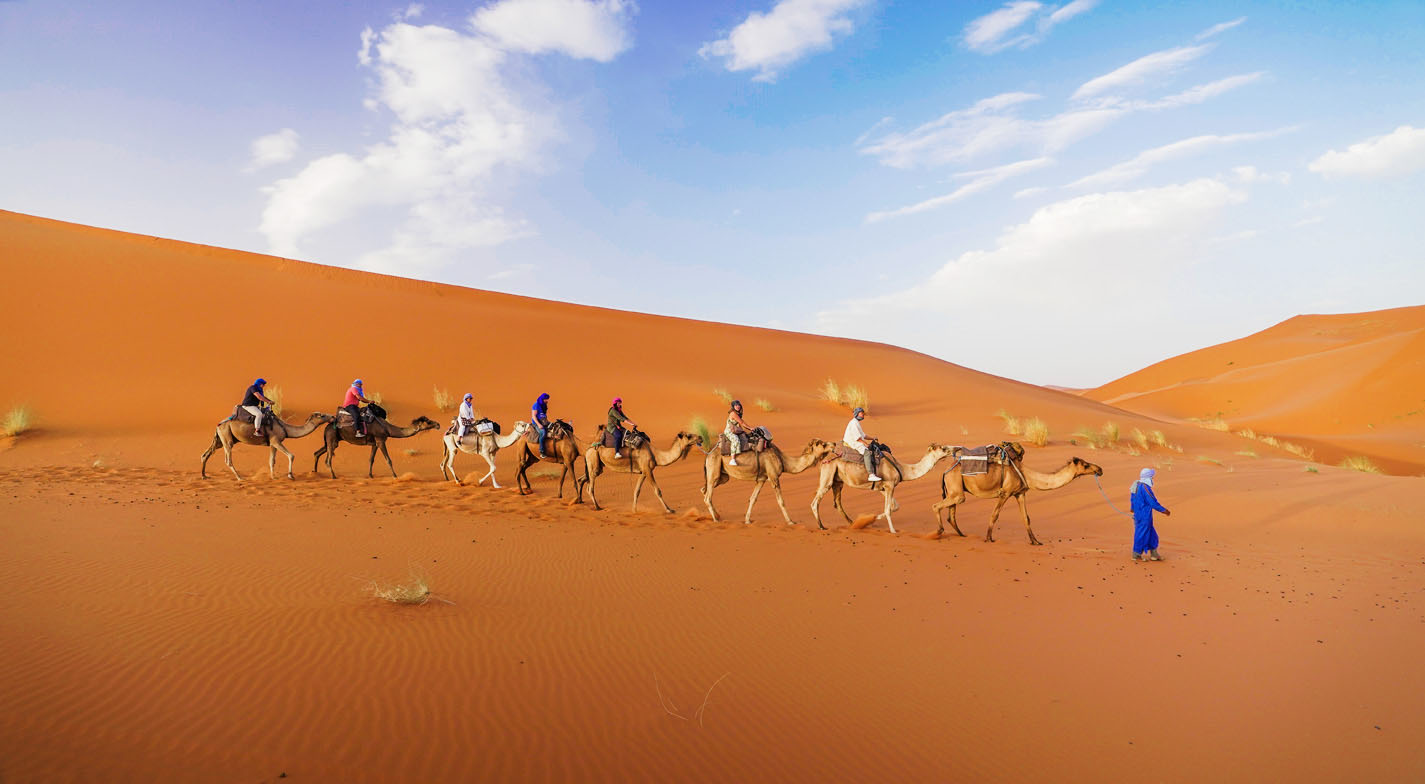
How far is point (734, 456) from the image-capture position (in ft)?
41.6

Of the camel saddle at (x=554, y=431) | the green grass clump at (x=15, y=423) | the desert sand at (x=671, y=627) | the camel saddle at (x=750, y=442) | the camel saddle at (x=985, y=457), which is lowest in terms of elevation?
the desert sand at (x=671, y=627)

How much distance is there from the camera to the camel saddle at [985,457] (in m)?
11.6

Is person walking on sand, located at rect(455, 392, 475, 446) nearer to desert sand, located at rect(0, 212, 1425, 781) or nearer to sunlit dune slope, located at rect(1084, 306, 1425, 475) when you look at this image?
desert sand, located at rect(0, 212, 1425, 781)

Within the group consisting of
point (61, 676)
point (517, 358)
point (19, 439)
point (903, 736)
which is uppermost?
point (517, 358)

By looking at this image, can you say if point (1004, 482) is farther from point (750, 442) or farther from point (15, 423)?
point (15, 423)

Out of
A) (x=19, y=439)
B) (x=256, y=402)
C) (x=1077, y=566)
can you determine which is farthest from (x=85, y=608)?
(x=19, y=439)

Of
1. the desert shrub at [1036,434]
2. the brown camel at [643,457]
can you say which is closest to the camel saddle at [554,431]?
the brown camel at [643,457]

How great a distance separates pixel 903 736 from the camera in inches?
185

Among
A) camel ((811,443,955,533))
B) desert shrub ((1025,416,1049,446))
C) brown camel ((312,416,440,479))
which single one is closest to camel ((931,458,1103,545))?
camel ((811,443,955,533))

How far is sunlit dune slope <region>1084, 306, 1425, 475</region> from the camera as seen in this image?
31.3 meters

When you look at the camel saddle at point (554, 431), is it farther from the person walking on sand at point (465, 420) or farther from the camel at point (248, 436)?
the camel at point (248, 436)

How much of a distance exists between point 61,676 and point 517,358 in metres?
25.4

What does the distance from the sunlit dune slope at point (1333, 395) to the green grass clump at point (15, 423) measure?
4382cm

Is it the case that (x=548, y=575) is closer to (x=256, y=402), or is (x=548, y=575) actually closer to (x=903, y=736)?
(x=903, y=736)
